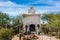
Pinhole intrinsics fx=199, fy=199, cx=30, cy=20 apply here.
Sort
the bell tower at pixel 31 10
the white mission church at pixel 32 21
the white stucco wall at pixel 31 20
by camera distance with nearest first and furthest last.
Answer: the bell tower at pixel 31 10 → the white mission church at pixel 32 21 → the white stucco wall at pixel 31 20

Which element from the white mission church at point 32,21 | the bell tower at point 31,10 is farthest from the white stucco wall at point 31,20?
the bell tower at point 31,10

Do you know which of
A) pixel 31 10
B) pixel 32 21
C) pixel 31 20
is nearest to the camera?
pixel 31 10

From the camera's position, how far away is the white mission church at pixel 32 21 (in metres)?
9.18

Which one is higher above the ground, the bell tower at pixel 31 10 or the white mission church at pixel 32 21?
the bell tower at pixel 31 10

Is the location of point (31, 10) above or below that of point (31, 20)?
above

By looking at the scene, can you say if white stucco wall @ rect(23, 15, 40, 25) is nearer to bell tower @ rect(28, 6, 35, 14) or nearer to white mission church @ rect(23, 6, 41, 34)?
white mission church @ rect(23, 6, 41, 34)

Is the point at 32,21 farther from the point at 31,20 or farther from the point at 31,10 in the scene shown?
the point at 31,10

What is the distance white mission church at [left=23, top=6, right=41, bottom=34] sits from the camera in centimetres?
918

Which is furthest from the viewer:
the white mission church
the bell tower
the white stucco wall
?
the white stucco wall

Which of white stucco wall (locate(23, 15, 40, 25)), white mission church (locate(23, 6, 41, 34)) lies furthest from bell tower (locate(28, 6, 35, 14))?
white stucco wall (locate(23, 15, 40, 25))

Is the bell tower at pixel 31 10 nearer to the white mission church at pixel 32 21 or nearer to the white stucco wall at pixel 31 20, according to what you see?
the white mission church at pixel 32 21

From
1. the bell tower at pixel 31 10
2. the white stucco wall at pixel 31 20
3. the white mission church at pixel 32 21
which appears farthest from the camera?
the white stucco wall at pixel 31 20

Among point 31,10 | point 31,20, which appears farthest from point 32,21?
point 31,10

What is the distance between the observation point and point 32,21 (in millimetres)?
9602
